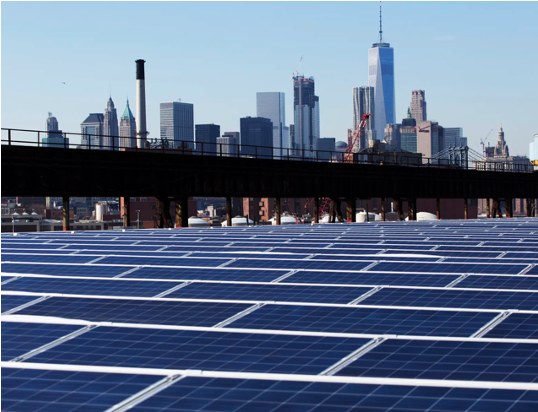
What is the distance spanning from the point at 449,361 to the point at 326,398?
2.50 metres

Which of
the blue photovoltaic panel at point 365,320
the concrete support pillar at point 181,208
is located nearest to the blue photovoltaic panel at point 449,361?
the blue photovoltaic panel at point 365,320

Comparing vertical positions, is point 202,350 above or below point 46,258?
below

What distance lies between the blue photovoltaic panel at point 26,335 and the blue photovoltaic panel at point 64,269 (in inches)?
273

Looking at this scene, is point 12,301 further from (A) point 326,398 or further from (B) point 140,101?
(B) point 140,101

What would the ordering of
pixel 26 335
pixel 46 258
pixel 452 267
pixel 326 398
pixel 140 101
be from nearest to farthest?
pixel 326 398, pixel 26 335, pixel 452 267, pixel 46 258, pixel 140 101

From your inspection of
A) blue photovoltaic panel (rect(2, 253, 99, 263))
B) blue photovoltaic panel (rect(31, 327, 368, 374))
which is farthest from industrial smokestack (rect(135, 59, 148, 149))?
blue photovoltaic panel (rect(31, 327, 368, 374))

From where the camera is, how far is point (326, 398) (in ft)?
37.9

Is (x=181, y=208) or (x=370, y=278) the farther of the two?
(x=181, y=208)

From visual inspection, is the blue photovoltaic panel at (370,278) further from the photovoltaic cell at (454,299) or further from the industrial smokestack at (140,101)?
the industrial smokestack at (140,101)

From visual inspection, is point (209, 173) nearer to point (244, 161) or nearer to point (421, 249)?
point (244, 161)

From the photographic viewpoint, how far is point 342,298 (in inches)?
Answer: 751

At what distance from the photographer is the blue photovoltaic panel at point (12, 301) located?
18.4 meters

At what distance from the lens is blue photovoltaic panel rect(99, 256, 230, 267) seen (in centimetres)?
2572

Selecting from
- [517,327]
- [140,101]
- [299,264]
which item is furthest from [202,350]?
[140,101]
